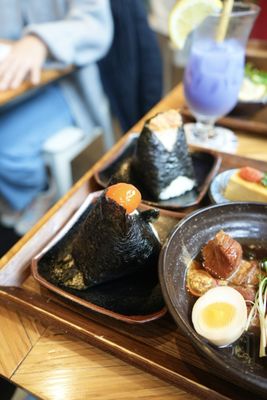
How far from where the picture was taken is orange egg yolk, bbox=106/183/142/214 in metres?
0.68

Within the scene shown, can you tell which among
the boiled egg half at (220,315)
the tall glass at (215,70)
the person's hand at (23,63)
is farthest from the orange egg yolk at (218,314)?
the person's hand at (23,63)

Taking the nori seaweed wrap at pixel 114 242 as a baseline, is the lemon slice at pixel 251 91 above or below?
below

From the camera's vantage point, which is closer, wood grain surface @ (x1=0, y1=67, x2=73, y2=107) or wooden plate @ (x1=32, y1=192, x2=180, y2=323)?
wooden plate @ (x1=32, y1=192, x2=180, y2=323)

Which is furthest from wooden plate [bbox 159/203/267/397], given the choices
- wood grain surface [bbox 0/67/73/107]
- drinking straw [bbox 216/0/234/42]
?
wood grain surface [bbox 0/67/73/107]

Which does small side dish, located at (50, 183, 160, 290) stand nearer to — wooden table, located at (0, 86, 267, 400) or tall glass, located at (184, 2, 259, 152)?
wooden table, located at (0, 86, 267, 400)

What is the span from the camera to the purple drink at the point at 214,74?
1194 mm

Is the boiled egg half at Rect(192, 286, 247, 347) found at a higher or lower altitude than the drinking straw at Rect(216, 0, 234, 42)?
lower

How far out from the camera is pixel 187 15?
1.14 meters

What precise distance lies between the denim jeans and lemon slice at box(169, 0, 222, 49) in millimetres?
860

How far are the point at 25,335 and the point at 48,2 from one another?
Answer: 72.8 inches

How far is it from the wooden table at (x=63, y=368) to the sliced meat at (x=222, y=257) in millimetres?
241

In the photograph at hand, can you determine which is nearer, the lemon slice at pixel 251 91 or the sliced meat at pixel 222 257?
the sliced meat at pixel 222 257

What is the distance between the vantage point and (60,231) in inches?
32.6

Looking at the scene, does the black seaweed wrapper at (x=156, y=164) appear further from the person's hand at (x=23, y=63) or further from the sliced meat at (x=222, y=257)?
the person's hand at (x=23, y=63)
